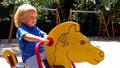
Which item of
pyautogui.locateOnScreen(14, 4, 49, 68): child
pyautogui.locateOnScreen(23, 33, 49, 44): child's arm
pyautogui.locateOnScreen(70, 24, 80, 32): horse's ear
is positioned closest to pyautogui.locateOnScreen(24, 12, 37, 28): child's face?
pyautogui.locateOnScreen(14, 4, 49, 68): child

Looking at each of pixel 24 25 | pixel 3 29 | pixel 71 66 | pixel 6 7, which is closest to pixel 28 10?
pixel 24 25

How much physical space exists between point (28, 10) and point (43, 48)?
418 mm

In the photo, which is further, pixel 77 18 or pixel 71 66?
pixel 77 18

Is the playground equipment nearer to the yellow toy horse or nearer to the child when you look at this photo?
the yellow toy horse

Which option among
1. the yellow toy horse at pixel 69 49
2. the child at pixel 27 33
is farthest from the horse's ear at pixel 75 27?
the child at pixel 27 33

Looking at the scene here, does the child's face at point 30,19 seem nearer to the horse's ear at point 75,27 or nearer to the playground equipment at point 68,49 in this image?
the playground equipment at point 68,49

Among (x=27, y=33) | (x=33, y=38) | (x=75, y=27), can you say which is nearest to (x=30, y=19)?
(x=27, y=33)

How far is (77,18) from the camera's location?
22609mm

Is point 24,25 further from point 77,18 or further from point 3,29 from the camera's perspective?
point 77,18

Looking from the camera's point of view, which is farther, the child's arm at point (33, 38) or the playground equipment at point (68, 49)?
the playground equipment at point (68, 49)

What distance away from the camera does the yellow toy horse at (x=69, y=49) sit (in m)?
3.13

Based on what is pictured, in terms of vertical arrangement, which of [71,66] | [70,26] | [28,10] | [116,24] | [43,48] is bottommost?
[116,24]

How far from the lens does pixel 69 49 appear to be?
3174 mm

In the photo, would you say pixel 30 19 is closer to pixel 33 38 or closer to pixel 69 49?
pixel 33 38
